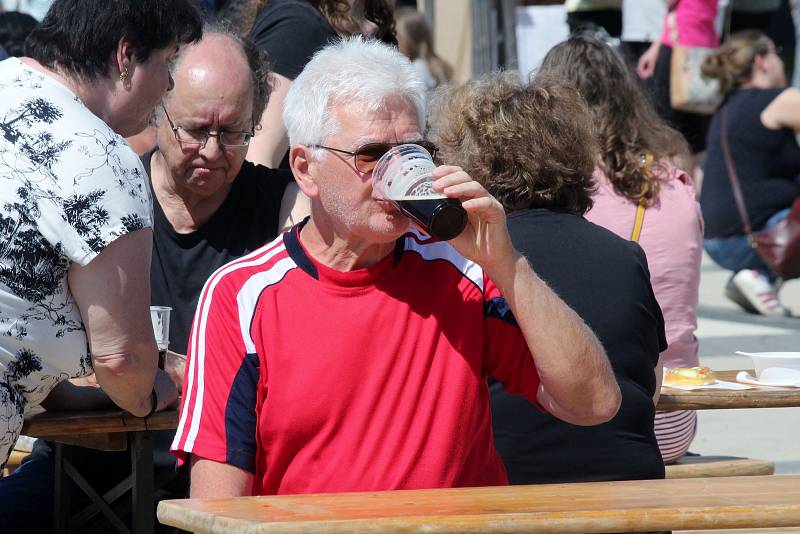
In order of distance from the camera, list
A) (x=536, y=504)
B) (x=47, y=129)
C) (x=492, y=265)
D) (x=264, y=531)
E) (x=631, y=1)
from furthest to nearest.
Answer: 1. (x=631, y=1)
2. (x=47, y=129)
3. (x=492, y=265)
4. (x=536, y=504)
5. (x=264, y=531)

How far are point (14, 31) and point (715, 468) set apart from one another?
12.6ft

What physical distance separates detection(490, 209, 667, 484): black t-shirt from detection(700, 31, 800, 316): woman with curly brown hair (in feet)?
16.3

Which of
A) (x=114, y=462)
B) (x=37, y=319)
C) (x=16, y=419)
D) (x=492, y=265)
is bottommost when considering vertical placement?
(x=114, y=462)

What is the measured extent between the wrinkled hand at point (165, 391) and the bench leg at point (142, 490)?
0.44ft

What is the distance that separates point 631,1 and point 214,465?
7.38m

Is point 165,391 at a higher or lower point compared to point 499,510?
lower

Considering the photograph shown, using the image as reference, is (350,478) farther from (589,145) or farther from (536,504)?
(589,145)

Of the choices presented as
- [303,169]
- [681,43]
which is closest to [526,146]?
[303,169]

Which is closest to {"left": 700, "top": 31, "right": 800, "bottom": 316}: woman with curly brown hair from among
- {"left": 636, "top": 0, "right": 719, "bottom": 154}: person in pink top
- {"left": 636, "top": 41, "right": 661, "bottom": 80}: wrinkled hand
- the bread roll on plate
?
{"left": 636, "top": 0, "right": 719, "bottom": 154}: person in pink top

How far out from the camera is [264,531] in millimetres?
1845

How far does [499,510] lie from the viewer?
202 centimetres

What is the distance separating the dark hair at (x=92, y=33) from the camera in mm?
2752

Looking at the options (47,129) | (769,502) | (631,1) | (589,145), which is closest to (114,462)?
(47,129)

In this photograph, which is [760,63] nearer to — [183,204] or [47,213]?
[183,204]
